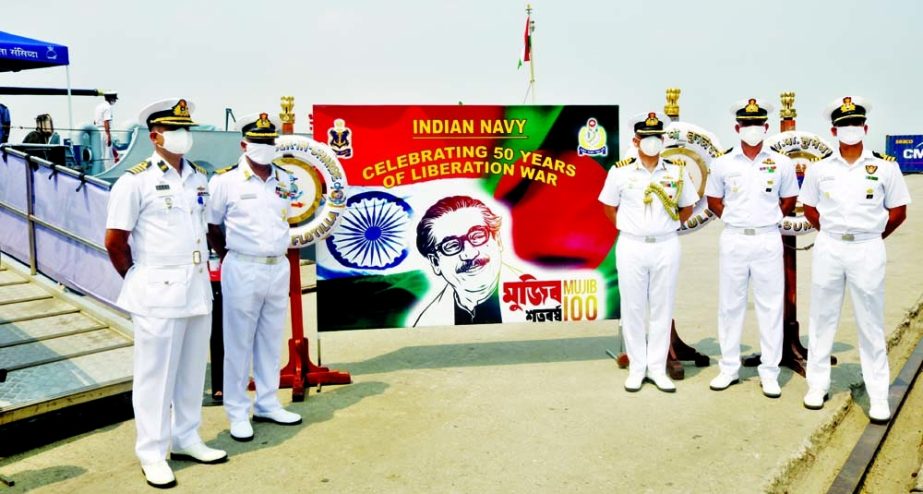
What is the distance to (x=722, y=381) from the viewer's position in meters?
5.55

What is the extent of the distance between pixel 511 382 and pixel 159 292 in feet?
9.11

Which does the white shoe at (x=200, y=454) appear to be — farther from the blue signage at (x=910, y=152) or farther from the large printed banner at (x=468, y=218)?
the blue signage at (x=910, y=152)

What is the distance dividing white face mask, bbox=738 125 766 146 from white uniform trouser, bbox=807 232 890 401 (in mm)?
837

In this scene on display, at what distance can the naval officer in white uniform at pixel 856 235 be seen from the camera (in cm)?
490

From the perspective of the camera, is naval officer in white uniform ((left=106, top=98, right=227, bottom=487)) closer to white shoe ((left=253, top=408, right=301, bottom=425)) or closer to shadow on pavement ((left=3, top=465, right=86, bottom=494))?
shadow on pavement ((left=3, top=465, right=86, bottom=494))

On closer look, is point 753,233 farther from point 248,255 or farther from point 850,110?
point 248,255

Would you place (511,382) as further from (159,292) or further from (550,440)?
(159,292)

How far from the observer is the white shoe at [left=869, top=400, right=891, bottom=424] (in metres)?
4.90

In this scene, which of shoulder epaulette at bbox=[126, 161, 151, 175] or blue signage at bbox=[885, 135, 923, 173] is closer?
shoulder epaulette at bbox=[126, 161, 151, 175]

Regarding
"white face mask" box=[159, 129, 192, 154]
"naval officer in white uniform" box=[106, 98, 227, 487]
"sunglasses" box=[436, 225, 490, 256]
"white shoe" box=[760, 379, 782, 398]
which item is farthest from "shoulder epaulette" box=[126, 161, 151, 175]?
"white shoe" box=[760, 379, 782, 398]

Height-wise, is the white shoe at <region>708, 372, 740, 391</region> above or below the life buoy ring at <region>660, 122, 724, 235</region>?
below

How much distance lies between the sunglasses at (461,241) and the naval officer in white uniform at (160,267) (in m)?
2.33

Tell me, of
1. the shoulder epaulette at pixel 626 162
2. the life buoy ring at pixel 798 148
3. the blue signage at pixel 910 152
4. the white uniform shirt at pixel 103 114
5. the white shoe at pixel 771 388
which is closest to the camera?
the white shoe at pixel 771 388

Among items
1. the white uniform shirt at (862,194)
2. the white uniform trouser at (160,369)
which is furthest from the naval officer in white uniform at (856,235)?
the white uniform trouser at (160,369)
